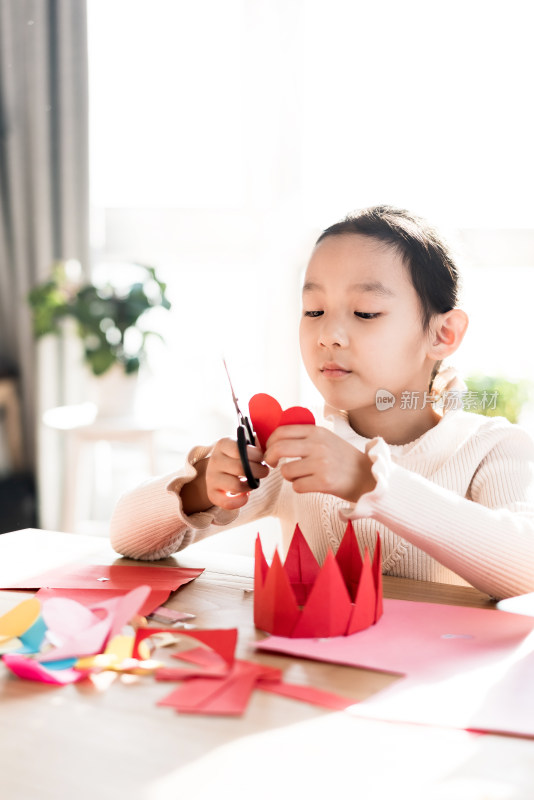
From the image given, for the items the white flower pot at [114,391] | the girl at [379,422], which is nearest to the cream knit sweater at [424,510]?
the girl at [379,422]

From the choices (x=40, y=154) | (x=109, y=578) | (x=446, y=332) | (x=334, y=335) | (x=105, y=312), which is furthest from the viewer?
(x=40, y=154)

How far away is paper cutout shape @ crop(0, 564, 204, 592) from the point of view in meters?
0.89

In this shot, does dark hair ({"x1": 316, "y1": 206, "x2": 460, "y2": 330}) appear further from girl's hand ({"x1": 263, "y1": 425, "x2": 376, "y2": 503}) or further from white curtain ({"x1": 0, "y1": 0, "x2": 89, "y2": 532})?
white curtain ({"x1": 0, "y1": 0, "x2": 89, "y2": 532})

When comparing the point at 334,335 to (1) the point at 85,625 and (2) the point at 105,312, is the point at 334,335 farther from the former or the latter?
(2) the point at 105,312

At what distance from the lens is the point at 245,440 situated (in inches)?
33.5

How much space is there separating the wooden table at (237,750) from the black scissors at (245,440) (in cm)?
20

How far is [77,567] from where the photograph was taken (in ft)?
3.20

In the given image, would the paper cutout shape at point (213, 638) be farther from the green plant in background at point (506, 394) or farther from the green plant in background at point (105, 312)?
the green plant in background at point (105, 312)

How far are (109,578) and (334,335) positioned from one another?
40cm

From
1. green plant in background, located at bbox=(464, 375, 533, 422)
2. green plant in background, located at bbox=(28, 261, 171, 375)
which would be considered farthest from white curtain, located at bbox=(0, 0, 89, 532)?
green plant in background, located at bbox=(464, 375, 533, 422)

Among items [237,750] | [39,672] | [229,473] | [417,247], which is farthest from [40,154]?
[237,750]

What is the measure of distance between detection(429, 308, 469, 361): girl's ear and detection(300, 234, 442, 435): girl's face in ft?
0.09

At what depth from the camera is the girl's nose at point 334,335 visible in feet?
3.39

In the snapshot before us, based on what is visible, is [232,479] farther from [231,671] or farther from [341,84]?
[341,84]
